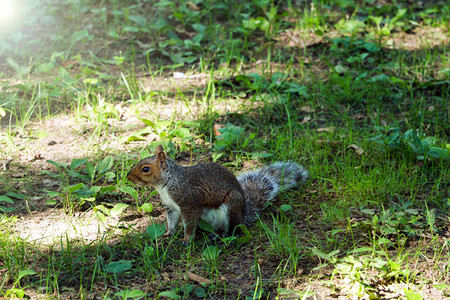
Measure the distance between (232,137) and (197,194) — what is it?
896 millimetres

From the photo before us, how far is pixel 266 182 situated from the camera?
308 centimetres

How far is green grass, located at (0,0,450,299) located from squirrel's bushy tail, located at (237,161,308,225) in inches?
3.3

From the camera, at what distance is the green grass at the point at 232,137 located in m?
2.42

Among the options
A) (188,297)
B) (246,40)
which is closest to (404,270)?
(188,297)

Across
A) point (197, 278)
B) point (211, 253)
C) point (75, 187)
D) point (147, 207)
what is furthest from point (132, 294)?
point (75, 187)

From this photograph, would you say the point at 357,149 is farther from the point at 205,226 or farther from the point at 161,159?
the point at 161,159

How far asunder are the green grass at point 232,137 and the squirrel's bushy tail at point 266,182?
0.08m

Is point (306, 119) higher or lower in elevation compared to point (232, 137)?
lower

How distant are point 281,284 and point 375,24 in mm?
3936

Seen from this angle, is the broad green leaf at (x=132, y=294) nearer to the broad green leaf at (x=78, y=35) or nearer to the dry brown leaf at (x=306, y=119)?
the dry brown leaf at (x=306, y=119)

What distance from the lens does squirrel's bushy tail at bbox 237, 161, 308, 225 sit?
2996 mm

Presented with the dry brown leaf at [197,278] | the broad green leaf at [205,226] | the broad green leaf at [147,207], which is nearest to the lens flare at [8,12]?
the broad green leaf at [147,207]

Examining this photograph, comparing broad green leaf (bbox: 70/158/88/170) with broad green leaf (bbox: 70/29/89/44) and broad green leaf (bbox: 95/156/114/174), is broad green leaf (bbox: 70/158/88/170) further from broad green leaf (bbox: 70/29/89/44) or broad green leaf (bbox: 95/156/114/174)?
broad green leaf (bbox: 70/29/89/44)

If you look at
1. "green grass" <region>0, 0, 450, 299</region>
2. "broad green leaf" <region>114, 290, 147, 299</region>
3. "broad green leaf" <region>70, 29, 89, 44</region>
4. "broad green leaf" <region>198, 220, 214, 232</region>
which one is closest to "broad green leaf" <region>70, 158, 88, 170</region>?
"green grass" <region>0, 0, 450, 299</region>
